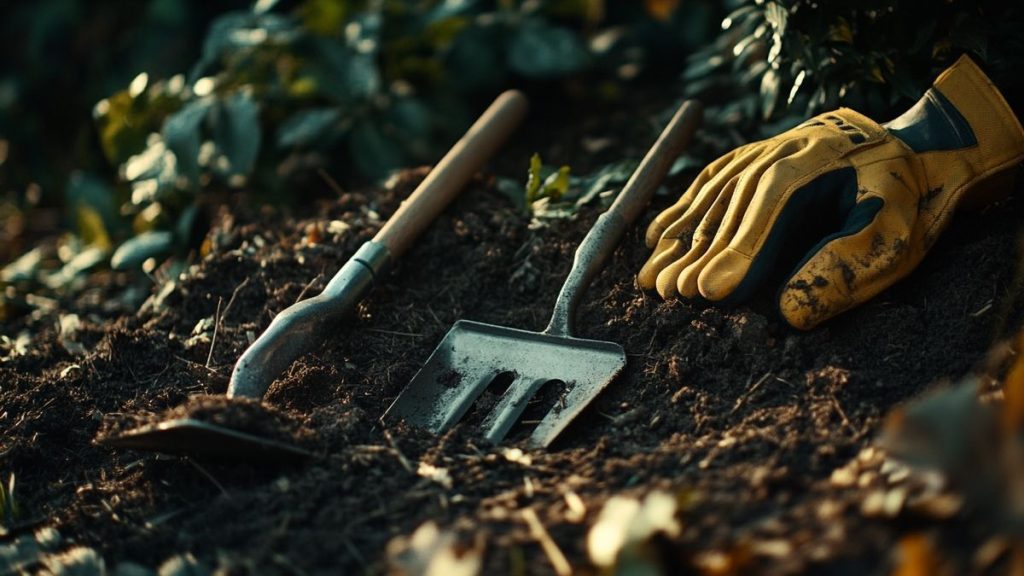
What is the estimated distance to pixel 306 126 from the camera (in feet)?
10.9

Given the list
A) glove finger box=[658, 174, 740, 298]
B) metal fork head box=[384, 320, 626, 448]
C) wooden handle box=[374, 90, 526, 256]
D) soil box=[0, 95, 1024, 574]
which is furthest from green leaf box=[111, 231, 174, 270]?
glove finger box=[658, 174, 740, 298]

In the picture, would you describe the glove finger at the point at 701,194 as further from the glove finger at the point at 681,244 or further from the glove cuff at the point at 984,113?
the glove cuff at the point at 984,113

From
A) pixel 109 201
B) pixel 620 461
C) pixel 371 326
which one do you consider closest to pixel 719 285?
pixel 620 461

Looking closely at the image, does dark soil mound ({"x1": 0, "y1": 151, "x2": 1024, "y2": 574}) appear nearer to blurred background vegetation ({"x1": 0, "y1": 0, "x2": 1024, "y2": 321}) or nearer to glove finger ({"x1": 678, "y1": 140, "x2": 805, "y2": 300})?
glove finger ({"x1": 678, "y1": 140, "x2": 805, "y2": 300})

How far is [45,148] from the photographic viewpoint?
4.91m

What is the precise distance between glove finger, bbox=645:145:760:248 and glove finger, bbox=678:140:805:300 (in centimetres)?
6

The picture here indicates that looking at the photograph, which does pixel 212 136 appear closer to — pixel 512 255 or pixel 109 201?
pixel 109 201

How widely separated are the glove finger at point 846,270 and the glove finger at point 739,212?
6.3 inches

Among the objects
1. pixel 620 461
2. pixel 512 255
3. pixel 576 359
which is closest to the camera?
pixel 620 461

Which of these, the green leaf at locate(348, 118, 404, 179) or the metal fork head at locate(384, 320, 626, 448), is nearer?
the metal fork head at locate(384, 320, 626, 448)

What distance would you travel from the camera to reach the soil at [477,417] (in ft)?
5.29

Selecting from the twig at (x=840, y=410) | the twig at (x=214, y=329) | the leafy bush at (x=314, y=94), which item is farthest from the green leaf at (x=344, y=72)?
the twig at (x=840, y=410)

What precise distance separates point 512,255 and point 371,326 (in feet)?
1.48

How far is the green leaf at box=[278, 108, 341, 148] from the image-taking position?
3295 mm
